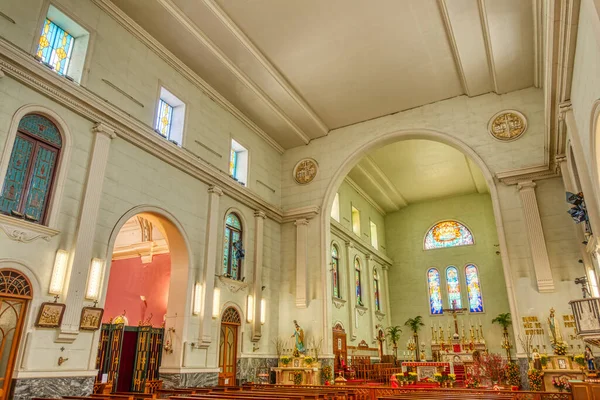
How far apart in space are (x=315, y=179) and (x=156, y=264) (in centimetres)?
661

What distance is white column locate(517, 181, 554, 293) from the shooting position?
476 inches

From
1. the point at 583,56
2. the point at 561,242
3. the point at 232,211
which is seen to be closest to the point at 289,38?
the point at 232,211

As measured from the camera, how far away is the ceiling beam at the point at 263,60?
11.4 metres

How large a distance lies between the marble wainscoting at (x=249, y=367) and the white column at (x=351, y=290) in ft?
20.7

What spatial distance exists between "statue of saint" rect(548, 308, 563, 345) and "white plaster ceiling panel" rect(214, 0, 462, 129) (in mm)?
7785

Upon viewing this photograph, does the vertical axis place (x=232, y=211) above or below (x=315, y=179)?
below

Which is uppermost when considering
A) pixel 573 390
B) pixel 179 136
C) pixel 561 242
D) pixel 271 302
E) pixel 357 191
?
pixel 357 191

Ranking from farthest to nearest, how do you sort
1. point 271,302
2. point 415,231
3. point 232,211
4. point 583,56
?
1. point 415,231
2. point 271,302
3. point 232,211
4. point 583,56

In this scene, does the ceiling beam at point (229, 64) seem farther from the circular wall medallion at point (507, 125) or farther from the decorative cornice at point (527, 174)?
the decorative cornice at point (527, 174)

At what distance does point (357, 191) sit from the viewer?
912 inches

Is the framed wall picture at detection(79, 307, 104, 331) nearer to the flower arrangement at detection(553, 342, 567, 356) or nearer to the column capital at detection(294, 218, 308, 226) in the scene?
the column capital at detection(294, 218, 308, 226)

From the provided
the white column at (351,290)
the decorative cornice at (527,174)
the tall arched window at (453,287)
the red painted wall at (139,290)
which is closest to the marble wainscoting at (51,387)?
the red painted wall at (139,290)

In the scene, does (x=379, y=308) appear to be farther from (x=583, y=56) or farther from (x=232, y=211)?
(x=583, y=56)

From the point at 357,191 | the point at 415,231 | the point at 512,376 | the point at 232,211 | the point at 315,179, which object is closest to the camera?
the point at 512,376
